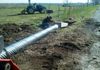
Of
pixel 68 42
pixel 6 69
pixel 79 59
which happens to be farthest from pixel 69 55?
pixel 6 69

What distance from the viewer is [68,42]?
14.2 m

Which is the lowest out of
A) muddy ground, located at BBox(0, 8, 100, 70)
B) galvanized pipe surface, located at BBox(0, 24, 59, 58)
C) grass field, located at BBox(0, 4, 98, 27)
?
grass field, located at BBox(0, 4, 98, 27)

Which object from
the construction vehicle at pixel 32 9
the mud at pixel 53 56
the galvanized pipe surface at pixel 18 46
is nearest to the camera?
the galvanized pipe surface at pixel 18 46

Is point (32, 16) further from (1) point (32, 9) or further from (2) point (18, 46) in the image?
(2) point (18, 46)

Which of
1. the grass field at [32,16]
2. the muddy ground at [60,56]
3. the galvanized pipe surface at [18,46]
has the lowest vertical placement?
the grass field at [32,16]

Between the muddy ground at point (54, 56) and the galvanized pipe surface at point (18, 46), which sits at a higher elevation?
the galvanized pipe surface at point (18, 46)

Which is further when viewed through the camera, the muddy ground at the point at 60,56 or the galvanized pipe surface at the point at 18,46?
the muddy ground at the point at 60,56

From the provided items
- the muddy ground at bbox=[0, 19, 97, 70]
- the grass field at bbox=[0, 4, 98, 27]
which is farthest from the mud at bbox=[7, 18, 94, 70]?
the grass field at bbox=[0, 4, 98, 27]

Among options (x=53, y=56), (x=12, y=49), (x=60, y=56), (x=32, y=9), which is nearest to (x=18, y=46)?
(x=12, y=49)

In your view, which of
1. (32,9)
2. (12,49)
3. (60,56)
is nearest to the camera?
(12,49)

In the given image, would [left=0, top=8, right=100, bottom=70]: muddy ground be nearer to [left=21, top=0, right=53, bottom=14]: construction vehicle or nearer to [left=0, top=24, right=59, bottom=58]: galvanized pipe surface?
[left=0, top=24, right=59, bottom=58]: galvanized pipe surface

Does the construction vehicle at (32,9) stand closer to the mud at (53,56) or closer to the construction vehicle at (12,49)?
the construction vehicle at (12,49)

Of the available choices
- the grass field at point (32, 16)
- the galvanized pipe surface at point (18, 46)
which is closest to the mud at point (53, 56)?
the galvanized pipe surface at point (18, 46)

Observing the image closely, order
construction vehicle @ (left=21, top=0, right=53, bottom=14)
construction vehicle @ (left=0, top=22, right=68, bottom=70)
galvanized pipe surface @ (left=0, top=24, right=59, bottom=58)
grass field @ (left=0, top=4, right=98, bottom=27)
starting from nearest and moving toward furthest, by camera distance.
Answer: construction vehicle @ (left=0, top=22, right=68, bottom=70) < galvanized pipe surface @ (left=0, top=24, right=59, bottom=58) < grass field @ (left=0, top=4, right=98, bottom=27) < construction vehicle @ (left=21, top=0, right=53, bottom=14)
